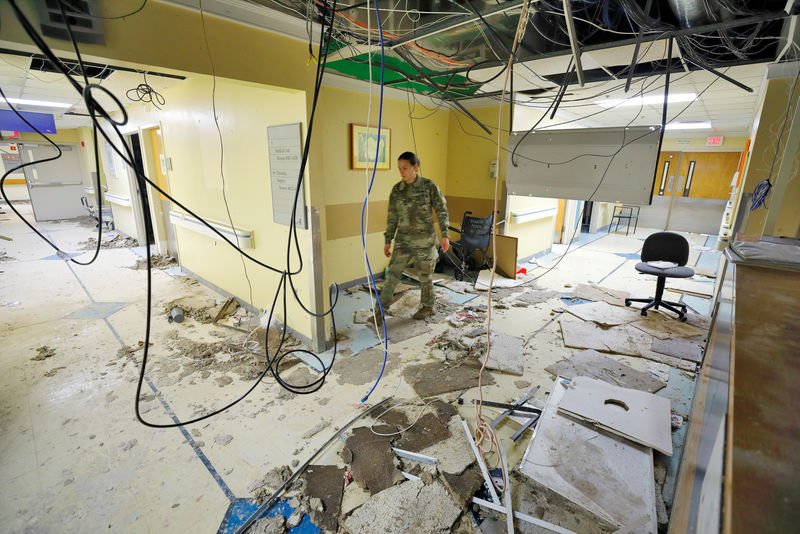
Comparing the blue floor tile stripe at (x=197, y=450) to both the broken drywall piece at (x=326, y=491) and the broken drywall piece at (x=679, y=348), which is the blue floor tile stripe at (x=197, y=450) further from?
the broken drywall piece at (x=679, y=348)

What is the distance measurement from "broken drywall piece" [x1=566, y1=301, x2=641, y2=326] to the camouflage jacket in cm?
177

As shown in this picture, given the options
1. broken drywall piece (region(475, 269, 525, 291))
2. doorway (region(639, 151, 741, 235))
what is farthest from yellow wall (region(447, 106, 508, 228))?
doorway (region(639, 151, 741, 235))

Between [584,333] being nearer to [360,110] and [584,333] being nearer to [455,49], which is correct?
[455,49]

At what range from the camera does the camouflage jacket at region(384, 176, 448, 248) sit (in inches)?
143

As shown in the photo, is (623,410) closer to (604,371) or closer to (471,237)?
(604,371)

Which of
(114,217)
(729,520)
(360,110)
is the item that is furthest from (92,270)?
(729,520)

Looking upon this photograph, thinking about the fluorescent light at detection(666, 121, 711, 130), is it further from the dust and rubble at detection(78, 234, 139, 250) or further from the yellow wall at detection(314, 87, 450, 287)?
the dust and rubble at detection(78, 234, 139, 250)

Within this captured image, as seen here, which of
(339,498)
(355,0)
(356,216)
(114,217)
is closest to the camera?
(339,498)

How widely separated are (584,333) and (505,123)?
3.26 m

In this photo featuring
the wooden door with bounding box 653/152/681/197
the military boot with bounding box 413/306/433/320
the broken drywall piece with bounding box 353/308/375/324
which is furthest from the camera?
the wooden door with bounding box 653/152/681/197

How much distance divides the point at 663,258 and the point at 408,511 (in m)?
3.94

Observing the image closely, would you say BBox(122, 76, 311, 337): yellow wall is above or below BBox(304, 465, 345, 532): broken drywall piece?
above

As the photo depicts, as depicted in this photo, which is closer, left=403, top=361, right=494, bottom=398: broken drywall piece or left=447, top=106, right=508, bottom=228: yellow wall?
left=403, top=361, right=494, bottom=398: broken drywall piece

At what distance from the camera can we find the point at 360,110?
13.9 ft
